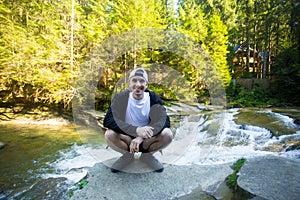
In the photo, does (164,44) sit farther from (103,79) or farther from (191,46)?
(103,79)

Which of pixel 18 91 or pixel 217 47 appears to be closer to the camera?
pixel 18 91

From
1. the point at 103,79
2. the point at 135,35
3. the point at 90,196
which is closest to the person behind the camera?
the point at 90,196

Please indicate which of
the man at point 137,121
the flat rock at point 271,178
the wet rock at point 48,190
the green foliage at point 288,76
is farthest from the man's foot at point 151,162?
the green foliage at point 288,76

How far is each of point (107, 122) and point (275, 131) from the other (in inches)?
232

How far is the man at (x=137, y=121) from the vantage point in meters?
2.14

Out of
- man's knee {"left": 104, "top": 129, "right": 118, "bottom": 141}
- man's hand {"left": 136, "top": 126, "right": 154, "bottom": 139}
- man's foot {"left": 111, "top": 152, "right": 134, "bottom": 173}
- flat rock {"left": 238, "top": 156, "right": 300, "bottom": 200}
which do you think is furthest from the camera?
man's foot {"left": 111, "top": 152, "right": 134, "bottom": 173}

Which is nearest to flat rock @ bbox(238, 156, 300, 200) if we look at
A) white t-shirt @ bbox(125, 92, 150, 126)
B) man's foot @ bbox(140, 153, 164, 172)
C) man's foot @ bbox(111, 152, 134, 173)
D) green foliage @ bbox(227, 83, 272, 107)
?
man's foot @ bbox(140, 153, 164, 172)

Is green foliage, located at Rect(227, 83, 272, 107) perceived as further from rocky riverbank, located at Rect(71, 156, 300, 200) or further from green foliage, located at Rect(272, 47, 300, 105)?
rocky riverbank, located at Rect(71, 156, 300, 200)

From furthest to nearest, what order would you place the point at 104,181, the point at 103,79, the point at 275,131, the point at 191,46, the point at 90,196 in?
the point at 191,46 → the point at 103,79 → the point at 275,131 → the point at 104,181 → the point at 90,196

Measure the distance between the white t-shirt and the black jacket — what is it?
0.17 ft

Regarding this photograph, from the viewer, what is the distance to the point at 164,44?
395 inches

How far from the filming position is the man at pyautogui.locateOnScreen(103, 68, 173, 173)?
2.14m

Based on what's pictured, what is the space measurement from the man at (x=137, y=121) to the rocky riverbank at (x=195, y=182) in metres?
0.47

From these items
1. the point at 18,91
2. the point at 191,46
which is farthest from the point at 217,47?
the point at 18,91
